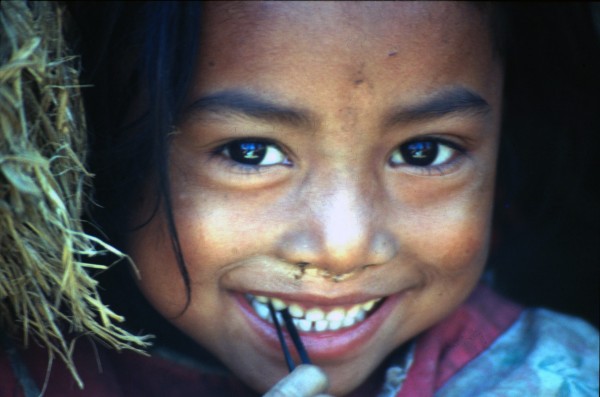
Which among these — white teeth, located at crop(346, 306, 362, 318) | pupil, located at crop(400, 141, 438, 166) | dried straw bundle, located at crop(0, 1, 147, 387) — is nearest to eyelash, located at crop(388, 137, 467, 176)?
pupil, located at crop(400, 141, 438, 166)

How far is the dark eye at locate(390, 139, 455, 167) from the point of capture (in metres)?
1.18

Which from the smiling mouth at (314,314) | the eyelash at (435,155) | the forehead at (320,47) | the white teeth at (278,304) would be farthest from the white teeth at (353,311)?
the forehead at (320,47)

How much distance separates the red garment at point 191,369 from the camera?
3.75 ft

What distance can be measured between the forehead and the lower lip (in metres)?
0.34

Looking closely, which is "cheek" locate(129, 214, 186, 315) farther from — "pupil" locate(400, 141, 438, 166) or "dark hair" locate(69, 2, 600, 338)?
"pupil" locate(400, 141, 438, 166)

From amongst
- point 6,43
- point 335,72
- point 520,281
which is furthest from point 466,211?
point 6,43

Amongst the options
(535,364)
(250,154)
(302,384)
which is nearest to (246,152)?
(250,154)

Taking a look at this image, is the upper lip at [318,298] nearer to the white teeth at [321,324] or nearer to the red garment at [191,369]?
the white teeth at [321,324]

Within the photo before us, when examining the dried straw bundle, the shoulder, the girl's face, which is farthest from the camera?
the shoulder

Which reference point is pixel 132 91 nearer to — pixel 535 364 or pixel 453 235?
pixel 453 235

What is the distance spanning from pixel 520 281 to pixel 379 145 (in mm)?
770

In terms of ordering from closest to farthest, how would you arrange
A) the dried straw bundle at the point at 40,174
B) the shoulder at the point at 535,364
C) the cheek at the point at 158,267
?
the dried straw bundle at the point at 40,174 < the cheek at the point at 158,267 < the shoulder at the point at 535,364

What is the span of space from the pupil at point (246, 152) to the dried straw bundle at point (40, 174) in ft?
0.66

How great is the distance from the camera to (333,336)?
1.24 m
